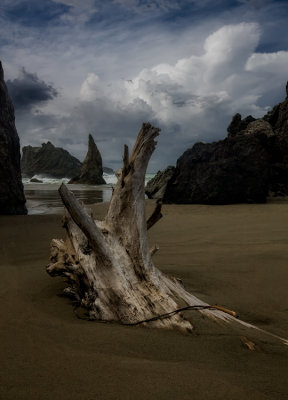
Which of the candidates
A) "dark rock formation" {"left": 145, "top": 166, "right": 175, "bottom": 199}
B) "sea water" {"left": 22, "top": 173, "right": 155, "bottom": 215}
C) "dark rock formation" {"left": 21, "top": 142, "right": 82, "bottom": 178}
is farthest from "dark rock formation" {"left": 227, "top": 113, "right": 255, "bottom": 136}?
"dark rock formation" {"left": 21, "top": 142, "right": 82, "bottom": 178}

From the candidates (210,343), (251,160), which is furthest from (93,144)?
(210,343)

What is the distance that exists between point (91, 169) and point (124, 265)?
133 ft

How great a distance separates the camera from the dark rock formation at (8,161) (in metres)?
6.57

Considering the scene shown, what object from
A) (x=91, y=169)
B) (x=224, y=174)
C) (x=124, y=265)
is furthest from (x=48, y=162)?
(x=124, y=265)

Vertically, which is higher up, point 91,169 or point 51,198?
point 91,169

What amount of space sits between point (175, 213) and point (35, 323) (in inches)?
247

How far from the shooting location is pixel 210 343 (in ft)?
4.82

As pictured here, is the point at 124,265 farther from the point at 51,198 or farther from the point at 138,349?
the point at 51,198

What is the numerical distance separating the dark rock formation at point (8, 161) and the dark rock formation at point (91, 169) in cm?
3251

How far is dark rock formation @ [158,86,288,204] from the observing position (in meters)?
8.70

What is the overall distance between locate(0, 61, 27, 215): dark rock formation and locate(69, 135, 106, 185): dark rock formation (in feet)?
107

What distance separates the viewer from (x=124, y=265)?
1.88 meters

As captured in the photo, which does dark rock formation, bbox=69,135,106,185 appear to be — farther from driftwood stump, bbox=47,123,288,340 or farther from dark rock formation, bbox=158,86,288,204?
driftwood stump, bbox=47,123,288,340

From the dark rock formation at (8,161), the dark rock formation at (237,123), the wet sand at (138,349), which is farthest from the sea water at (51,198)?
the dark rock formation at (237,123)
